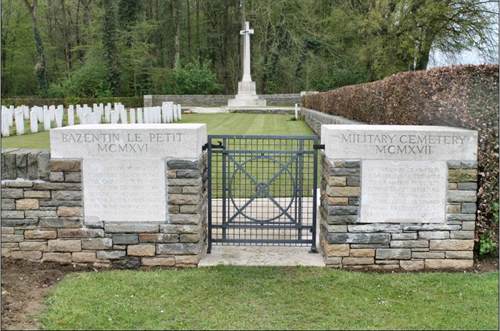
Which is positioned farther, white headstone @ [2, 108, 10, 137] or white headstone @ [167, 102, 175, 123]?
white headstone @ [167, 102, 175, 123]

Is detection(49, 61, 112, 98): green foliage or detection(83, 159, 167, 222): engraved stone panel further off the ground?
detection(49, 61, 112, 98): green foliage

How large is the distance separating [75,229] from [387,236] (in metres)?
2.75

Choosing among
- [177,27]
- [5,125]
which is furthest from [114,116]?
[177,27]

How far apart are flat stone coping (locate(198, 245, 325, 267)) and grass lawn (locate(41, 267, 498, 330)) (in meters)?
0.17

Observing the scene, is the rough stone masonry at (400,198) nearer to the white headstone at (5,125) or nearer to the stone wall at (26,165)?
the stone wall at (26,165)

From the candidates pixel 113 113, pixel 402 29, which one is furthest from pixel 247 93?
pixel 113 113

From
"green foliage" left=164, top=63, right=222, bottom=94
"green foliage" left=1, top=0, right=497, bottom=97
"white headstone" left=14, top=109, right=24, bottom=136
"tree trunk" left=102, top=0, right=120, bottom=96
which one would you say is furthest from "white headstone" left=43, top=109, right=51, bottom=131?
"green foliage" left=164, top=63, right=222, bottom=94

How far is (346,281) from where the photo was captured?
13.4ft

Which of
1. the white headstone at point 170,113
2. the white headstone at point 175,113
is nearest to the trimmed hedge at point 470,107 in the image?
the white headstone at point 170,113

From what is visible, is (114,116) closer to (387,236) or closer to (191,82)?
(387,236)

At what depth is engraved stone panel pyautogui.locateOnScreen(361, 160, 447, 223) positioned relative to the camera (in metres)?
4.33

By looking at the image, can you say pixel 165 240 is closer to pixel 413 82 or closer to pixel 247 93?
pixel 413 82

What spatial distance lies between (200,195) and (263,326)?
5.13ft

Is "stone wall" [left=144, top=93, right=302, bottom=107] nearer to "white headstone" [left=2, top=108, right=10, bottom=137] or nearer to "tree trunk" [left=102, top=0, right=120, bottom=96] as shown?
"tree trunk" [left=102, top=0, right=120, bottom=96]
